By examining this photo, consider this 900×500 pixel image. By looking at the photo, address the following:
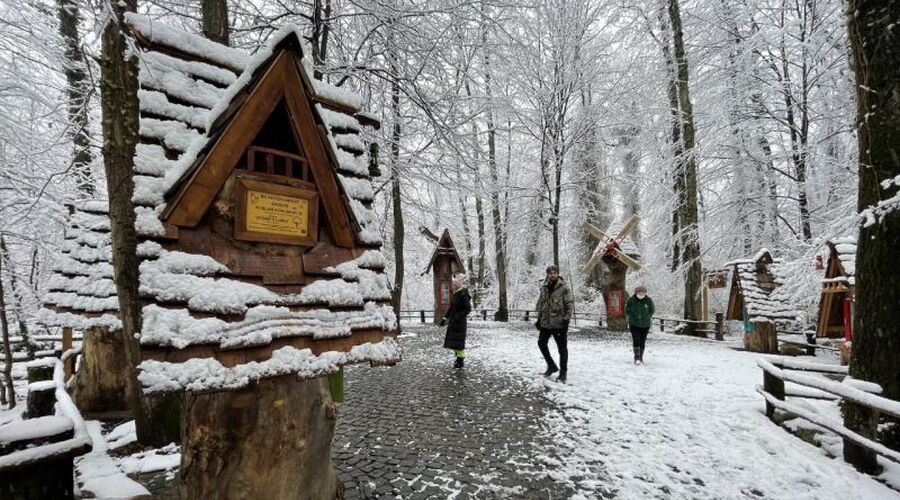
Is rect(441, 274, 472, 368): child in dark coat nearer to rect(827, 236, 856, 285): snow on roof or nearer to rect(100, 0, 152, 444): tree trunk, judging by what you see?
rect(100, 0, 152, 444): tree trunk

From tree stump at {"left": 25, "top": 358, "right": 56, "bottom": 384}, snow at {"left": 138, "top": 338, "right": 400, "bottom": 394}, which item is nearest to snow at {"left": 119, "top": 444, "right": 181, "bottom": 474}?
tree stump at {"left": 25, "top": 358, "right": 56, "bottom": 384}

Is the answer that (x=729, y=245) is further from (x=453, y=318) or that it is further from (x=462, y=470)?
(x=462, y=470)

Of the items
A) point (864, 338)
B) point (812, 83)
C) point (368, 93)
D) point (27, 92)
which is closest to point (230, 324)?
point (864, 338)

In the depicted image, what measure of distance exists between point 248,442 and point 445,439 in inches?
103

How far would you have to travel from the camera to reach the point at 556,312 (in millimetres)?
6895

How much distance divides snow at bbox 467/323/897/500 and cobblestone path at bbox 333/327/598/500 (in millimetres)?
336

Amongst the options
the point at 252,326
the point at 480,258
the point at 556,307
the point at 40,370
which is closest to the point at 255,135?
the point at 252,326

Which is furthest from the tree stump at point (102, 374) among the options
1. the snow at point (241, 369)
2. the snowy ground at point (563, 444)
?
the snow at point (241, 369)

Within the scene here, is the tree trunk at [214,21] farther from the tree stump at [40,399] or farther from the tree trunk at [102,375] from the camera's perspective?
the tree trunk at [102,375]

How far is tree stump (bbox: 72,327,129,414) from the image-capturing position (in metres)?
5.71

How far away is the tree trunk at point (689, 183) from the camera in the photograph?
42.6 ft

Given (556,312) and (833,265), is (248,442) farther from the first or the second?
(833,265)

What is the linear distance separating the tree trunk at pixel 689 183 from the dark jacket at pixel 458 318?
29.3 ft

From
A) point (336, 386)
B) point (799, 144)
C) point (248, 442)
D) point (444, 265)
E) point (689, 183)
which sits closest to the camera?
point (248, 442)
